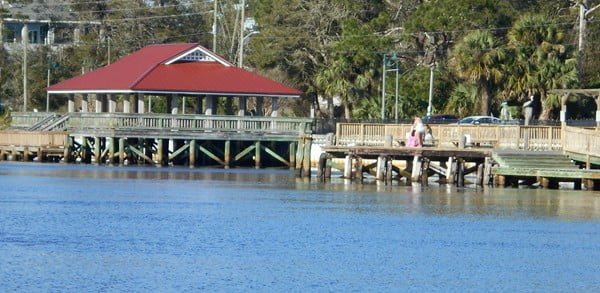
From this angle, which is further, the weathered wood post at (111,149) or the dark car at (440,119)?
the weathered wood post at (111,149)

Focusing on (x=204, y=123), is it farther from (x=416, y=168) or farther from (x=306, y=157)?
(x=416, y=168)

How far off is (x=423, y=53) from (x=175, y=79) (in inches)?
783

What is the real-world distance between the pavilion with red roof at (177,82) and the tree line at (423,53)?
779 centimetres

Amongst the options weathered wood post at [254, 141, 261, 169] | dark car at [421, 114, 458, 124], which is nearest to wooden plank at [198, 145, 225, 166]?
A: weathered wood post at [254, 141, 261, 169]

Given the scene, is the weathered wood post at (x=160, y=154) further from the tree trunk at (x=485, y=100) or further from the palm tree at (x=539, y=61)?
the palm tree at (x=539, y=61)

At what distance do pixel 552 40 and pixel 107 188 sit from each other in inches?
1191

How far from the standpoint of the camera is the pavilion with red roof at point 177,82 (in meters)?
70.6

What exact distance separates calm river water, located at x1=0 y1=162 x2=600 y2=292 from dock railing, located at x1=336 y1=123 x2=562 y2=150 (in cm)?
243

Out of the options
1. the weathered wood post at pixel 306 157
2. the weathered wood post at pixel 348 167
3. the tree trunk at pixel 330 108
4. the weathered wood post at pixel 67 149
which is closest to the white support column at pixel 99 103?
the weathered wood post at pixel 67 149

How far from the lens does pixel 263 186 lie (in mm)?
55812

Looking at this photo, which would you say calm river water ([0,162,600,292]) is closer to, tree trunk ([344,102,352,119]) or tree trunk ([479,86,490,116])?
tree trunk ([479,86,490,116])

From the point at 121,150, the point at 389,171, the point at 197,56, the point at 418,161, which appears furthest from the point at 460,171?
the point at 197,56

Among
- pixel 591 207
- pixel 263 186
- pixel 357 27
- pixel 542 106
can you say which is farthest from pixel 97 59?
pixel 591 207

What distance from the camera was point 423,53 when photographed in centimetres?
8594
